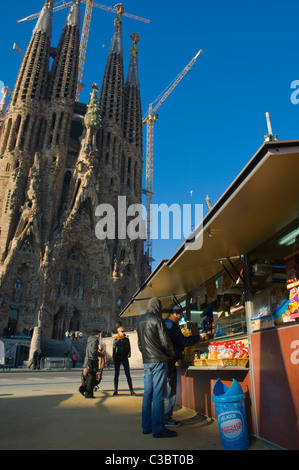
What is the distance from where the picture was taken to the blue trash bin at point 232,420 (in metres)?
3.41

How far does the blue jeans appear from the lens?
391 cm

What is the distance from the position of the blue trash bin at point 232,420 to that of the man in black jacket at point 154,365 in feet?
2.33

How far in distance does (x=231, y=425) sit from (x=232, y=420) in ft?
0.16

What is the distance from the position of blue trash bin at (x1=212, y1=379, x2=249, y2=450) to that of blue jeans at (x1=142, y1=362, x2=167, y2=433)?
0.73 metres

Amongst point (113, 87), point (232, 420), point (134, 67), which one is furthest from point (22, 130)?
point (232, 420)

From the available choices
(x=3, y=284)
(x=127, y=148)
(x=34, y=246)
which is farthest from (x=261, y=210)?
(x=127, y=148)

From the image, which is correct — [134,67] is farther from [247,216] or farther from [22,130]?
[247,216]

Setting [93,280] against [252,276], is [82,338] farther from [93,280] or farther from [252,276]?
[252,276]

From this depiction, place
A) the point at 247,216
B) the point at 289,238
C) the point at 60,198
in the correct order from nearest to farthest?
the point at 247,216 < the point at 289,238 < the point at 60,198

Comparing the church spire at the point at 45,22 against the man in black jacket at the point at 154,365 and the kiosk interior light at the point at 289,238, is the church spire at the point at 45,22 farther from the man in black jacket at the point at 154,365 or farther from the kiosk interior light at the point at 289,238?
the man in black jacket at the point at 154,365

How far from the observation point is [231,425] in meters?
3.45

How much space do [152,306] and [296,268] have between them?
188 cm

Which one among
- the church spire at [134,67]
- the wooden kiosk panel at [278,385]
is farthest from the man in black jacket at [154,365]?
the church spire at [134,67]
